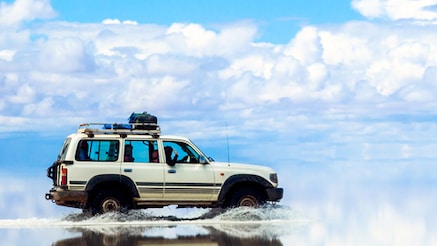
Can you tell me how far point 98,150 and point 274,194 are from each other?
443 centimetres

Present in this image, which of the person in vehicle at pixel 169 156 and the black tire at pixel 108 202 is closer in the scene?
the black tire at pixel 108 202

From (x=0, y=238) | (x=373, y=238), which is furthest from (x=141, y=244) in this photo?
(x=373, y=238)

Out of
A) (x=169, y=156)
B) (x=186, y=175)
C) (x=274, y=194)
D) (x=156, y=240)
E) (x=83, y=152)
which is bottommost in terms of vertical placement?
(x=156, y=240)

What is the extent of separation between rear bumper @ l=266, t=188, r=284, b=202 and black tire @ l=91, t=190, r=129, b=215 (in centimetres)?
351

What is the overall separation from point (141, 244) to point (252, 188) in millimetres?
6662

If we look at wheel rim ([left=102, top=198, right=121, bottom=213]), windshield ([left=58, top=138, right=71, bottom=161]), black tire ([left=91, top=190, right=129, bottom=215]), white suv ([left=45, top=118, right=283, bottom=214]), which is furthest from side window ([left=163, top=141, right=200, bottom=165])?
windshield ([left=58, top=138, right=71, bottom=161])

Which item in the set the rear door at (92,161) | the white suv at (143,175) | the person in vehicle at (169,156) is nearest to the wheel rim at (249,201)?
the white suv at (143,175)

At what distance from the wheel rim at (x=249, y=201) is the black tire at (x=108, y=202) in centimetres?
286

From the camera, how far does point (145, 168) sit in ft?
71.1

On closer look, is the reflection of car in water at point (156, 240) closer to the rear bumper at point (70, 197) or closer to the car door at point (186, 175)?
the rear bumper at point (70, 197)

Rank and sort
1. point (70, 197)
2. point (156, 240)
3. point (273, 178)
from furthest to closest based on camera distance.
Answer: point (273, 178) < point (70, 197) < point (156, 240)

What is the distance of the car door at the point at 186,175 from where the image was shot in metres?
21.8

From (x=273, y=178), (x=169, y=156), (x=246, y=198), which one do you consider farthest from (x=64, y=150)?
(x=273, y=178)

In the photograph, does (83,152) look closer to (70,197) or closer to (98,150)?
(98,150)
